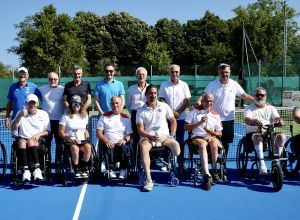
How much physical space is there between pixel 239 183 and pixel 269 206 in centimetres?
99

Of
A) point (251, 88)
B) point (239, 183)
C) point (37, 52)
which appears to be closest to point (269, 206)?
point (239, 183)

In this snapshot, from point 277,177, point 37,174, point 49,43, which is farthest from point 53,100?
point 49,43

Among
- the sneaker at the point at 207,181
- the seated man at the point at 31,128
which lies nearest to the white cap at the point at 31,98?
the seated man at the point at 31,128

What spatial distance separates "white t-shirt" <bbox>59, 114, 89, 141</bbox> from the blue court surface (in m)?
0.64

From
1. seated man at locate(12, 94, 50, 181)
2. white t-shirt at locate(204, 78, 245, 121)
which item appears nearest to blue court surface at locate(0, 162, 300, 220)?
seated man at locate(12, 94, 50, 181)

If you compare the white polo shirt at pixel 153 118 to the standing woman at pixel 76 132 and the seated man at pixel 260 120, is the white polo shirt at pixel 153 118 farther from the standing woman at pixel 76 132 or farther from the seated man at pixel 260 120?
the seated man at pixel 260 120

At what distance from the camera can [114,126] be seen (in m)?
5.39

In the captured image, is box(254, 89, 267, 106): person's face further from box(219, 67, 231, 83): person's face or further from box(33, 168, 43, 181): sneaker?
box(33, 168, 43, 181): sneaker

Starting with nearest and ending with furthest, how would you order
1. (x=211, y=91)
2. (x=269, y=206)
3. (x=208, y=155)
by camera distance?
(x=269, y=206), (x=208, y=155), (x=211, y=91)

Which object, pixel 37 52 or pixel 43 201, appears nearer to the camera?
pixel 43 201

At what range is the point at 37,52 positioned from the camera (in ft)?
67.2

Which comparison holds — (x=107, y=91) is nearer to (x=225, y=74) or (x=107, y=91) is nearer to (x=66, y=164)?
(x=66, y=164)

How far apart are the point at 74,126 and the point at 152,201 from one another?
1.50 meters

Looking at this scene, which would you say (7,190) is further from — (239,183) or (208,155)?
(239,183)
